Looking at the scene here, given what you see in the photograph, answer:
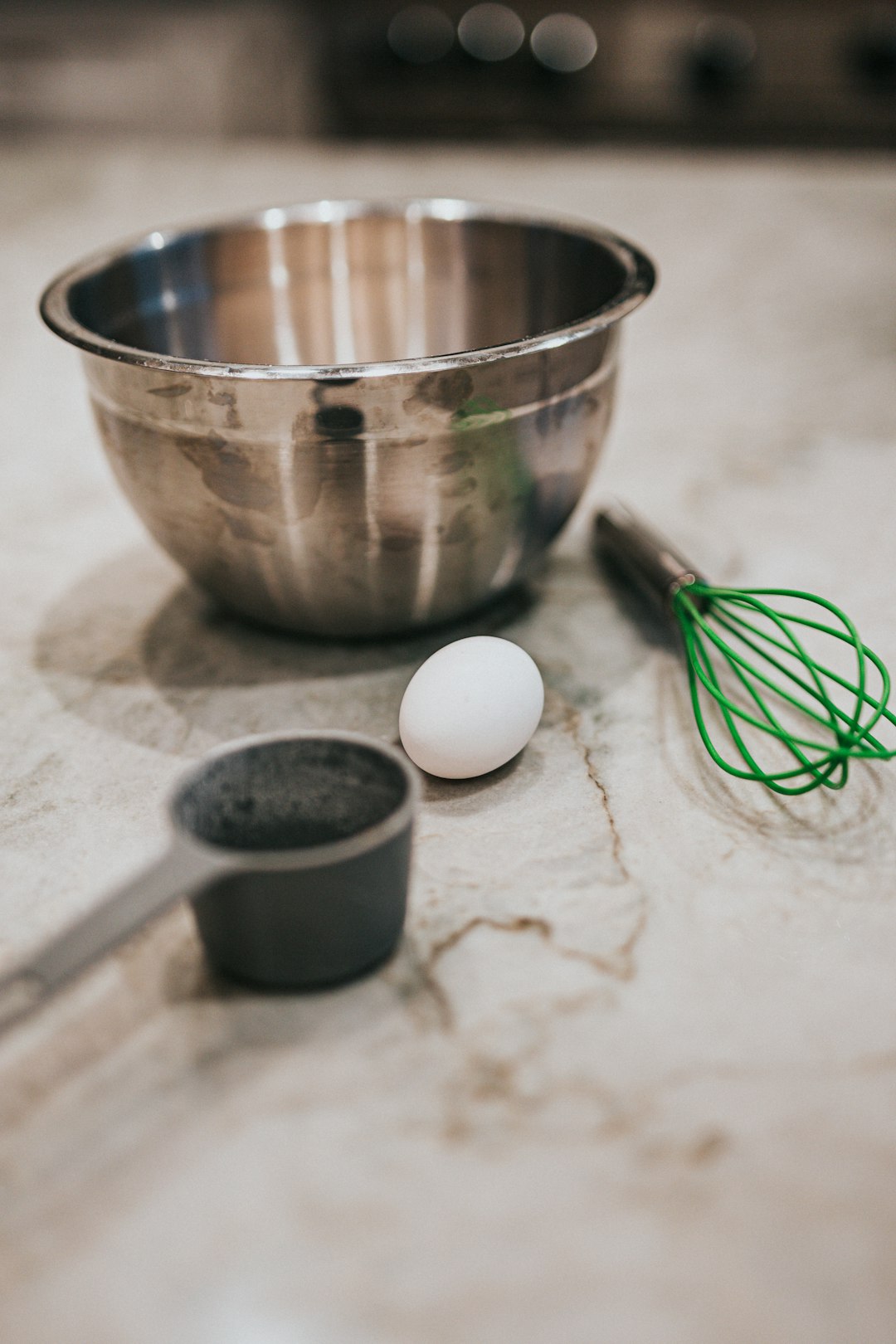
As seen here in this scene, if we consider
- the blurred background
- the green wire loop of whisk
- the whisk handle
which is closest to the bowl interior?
the whisk handle

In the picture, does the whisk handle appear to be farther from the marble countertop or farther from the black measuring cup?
the black measuring cup

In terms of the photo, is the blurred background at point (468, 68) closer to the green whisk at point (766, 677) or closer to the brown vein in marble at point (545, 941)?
the green whisk at point (766, 677)

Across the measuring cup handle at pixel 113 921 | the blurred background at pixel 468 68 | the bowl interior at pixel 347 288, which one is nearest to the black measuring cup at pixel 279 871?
the measuring cup handle at pixel 113 921

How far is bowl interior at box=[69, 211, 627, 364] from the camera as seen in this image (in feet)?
2.74

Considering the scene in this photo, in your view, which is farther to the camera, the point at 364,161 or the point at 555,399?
the point at 364,161

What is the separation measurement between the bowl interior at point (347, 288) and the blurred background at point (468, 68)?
1.38 m

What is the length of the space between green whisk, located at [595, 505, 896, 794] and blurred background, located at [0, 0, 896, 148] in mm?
1589

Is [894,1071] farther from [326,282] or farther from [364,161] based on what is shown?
[364,161]

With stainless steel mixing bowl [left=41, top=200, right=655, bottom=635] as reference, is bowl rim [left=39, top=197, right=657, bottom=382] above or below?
above

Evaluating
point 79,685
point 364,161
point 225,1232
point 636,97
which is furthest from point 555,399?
point 636,97

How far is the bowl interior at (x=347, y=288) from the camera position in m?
0.83

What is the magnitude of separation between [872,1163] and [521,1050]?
5.5 inches

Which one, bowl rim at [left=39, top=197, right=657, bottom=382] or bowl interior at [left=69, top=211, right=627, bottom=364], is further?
bowl interior at [left=69, top=211, right=627, bottom=364]

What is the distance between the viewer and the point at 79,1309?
1.22 ft
